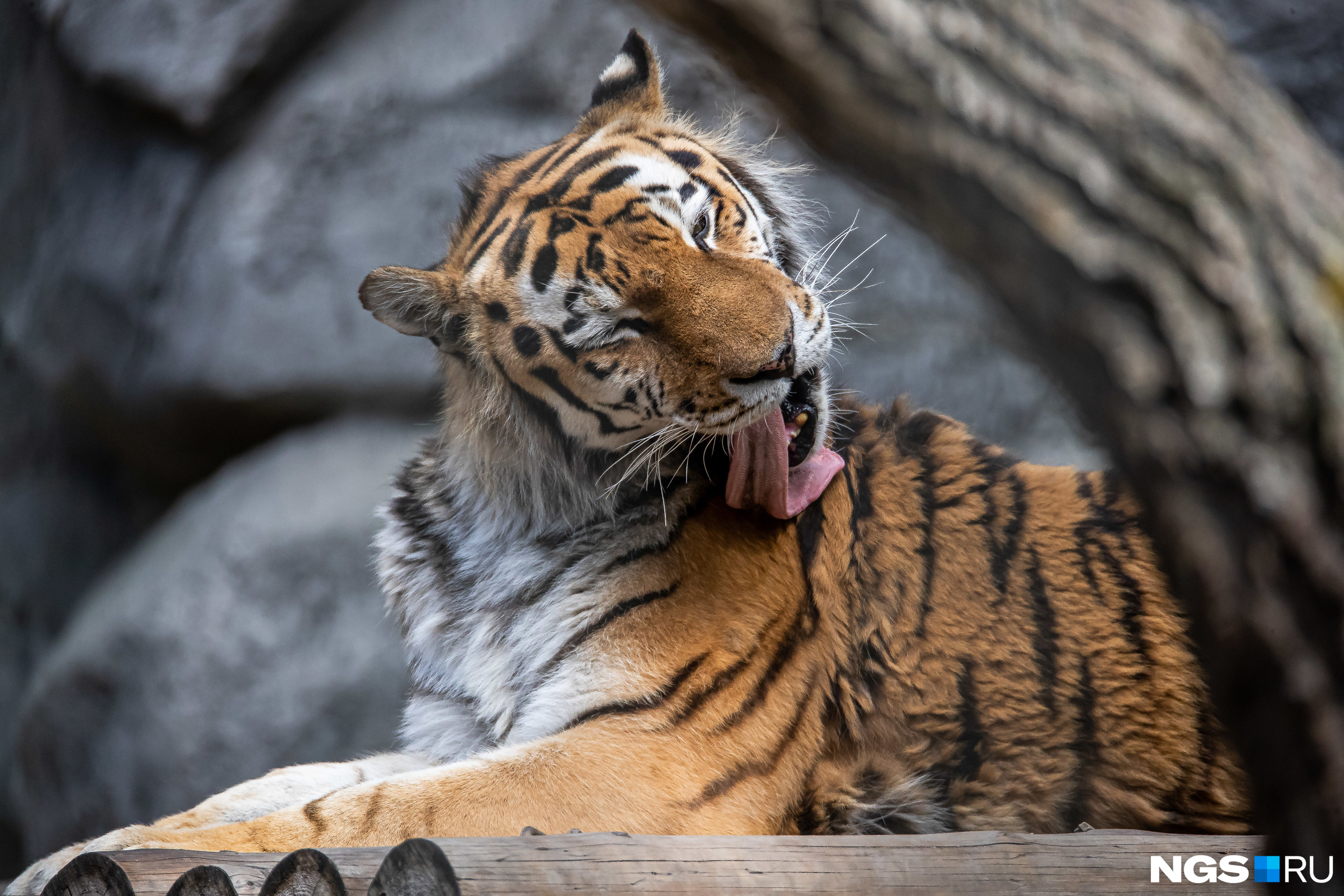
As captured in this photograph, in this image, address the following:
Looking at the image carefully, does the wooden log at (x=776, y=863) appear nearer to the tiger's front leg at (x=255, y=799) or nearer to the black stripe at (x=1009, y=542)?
the black stripe at (x=1009, y=542)

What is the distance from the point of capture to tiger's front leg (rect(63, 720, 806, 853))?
1.58 meters

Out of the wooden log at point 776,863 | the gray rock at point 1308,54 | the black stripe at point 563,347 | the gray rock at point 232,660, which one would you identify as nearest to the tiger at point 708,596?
the black stripe at point 563,347

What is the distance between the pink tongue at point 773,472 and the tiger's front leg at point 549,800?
1.40 feet

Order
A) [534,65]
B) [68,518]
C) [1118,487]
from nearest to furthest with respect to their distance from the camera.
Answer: [1118,487] → [534,65] → [68,518]

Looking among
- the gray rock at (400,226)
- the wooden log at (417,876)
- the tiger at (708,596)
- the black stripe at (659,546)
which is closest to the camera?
the wooden log at (417,876)

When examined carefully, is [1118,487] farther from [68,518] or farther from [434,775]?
[68,518]

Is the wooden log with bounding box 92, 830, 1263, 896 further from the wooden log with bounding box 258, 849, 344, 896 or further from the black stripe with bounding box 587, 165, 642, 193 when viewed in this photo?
the black stripe with bounding box 587, 165, 642, 193

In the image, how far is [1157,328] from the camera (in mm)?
772

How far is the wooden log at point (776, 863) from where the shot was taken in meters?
1.10

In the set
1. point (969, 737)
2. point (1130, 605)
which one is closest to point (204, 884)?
point (969, 737)

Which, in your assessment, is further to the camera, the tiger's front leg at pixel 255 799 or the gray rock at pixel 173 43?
the gray rock at pixel 173 43

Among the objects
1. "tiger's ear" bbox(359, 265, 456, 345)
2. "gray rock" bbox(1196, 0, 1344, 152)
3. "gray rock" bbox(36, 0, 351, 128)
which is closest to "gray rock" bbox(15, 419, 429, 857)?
"gray rock" bbox(36, 0, 351, 128)

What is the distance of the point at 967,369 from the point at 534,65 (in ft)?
6.72

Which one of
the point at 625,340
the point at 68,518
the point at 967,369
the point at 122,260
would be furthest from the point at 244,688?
the point at 967,369
